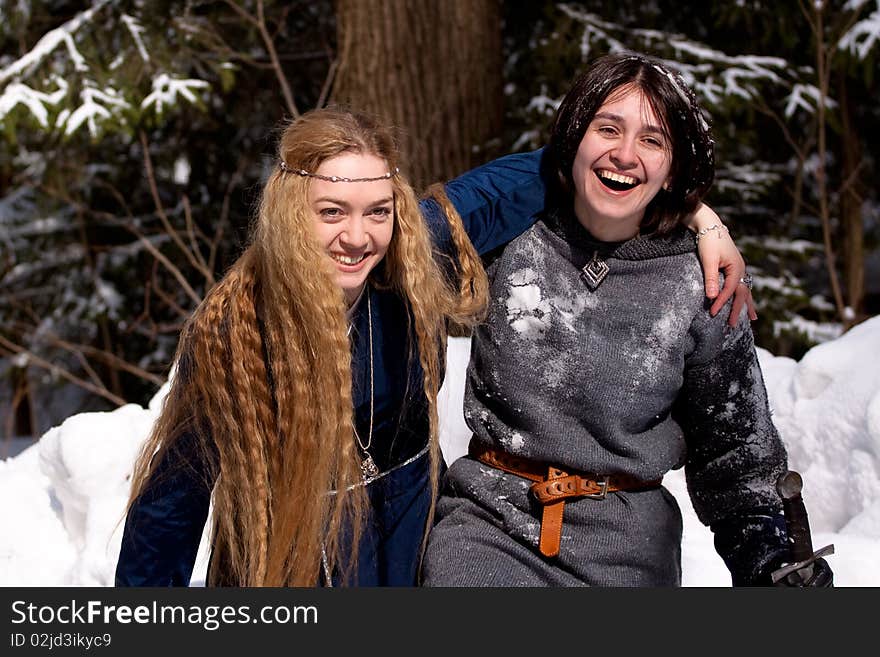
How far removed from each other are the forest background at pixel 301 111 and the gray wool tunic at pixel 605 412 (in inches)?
76.6

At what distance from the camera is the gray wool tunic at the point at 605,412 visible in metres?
2.10

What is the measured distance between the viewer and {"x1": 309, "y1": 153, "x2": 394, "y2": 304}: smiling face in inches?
76.7

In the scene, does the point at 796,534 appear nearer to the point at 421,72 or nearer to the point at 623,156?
the point at 623,156

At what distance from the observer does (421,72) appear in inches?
181

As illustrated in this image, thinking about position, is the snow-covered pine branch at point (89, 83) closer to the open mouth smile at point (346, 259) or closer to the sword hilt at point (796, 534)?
the open mouth smile at point (346, 259)

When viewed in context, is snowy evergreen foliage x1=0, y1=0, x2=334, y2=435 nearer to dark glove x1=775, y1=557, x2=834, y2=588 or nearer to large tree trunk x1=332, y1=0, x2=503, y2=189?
large tree trunk x1=332, y1=0, x2=503, y2=189

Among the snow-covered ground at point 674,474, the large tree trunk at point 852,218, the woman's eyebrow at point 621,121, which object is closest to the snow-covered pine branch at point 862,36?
the large tree trunk at point 852,218

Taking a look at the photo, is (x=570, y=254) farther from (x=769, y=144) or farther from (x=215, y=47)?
(x=769, y=144)

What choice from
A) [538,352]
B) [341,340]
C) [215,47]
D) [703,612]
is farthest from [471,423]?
[215,47]

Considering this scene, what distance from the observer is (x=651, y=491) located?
7.21 feet

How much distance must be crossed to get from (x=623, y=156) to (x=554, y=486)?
68cm

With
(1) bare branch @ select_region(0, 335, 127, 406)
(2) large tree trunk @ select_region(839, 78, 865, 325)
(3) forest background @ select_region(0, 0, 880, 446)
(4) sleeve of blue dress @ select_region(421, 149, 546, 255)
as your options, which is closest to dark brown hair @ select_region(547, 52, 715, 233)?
(4) sleeve of blue dress @ select_region(421, 149, 546, 255)

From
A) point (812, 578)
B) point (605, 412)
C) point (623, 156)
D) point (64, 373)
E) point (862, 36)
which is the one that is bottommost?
point (64, 373)

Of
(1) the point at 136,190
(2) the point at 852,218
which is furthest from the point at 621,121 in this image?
(1) the point at 136,190
